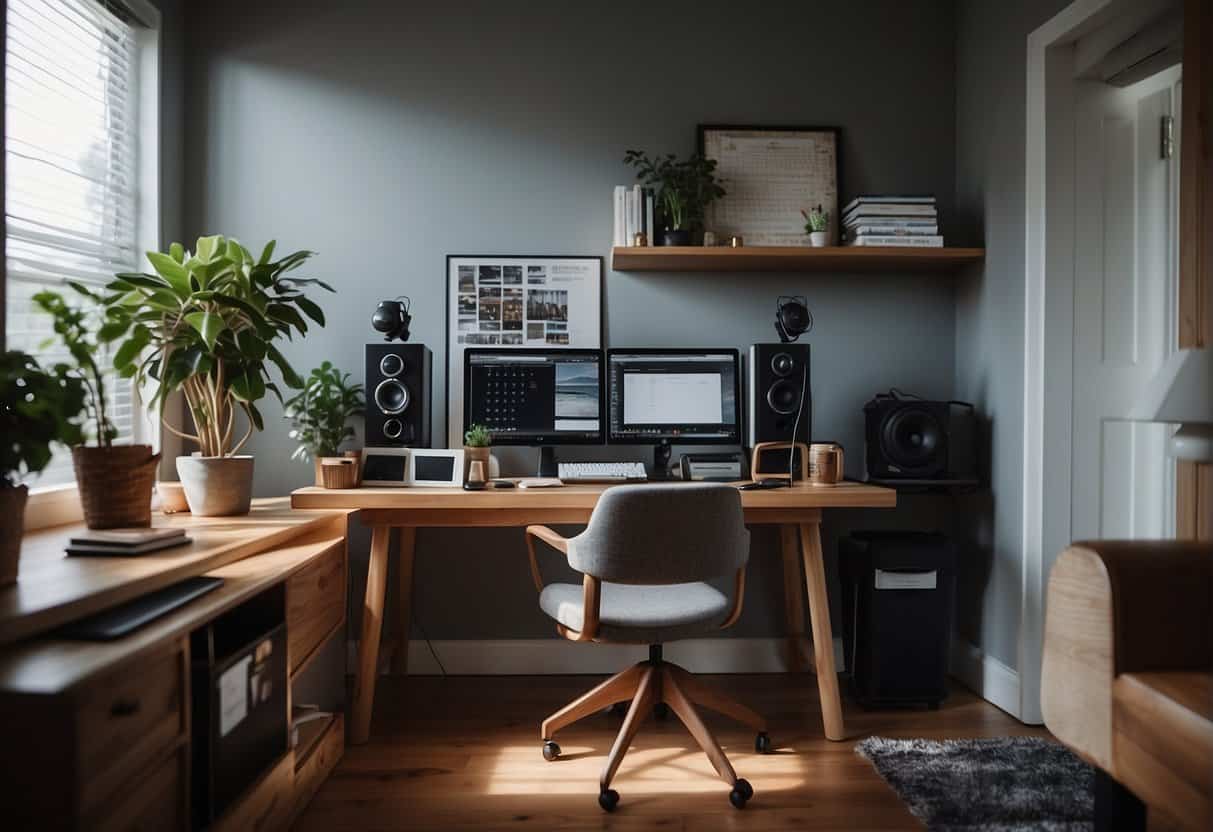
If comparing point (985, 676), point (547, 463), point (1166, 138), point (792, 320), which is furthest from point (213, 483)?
point (1166, 138)

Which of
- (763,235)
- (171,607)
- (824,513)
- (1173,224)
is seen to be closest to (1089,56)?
(1173,224)

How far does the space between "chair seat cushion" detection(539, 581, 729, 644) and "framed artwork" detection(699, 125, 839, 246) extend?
1.46 meters

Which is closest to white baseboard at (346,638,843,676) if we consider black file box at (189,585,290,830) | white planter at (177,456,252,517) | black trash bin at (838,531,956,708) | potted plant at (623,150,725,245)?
black trash bin at (838,531,956,708)

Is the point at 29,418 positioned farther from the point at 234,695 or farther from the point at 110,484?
the point at 234,695

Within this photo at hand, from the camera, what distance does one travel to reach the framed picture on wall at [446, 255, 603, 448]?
2949 millimetres

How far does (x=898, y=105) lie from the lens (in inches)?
119

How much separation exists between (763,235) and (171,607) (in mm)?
2343

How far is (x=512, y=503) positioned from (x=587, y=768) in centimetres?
78

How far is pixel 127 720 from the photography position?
1.22 m

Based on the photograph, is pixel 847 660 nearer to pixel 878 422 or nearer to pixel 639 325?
pixel 878 422

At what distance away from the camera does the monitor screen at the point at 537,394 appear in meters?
2.78

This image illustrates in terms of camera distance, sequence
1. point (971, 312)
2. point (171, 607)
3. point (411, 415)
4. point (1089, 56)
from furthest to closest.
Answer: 1. point (971, 312)
2. point (411, 415)
3. point (1089, 56)
4. point (171, 607)

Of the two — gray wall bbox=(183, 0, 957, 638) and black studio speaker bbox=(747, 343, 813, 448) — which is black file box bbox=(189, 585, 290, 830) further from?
black studio speaker bbox=(747, 343, 813, 448)

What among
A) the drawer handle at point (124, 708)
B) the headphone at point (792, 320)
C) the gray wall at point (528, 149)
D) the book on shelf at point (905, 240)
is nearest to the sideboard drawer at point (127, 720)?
the drawer handle at point (124, 708)
